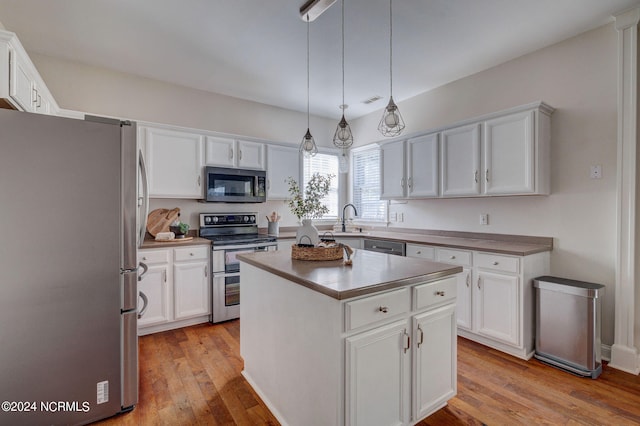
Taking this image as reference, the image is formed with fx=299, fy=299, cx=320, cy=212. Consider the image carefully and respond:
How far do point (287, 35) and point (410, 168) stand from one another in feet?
6.78

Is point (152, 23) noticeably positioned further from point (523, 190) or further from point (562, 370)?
point (562, 370)

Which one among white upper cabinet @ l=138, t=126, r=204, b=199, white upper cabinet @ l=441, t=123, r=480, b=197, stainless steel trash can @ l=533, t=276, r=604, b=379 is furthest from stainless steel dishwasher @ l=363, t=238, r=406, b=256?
white upper cabinet @ l=138, t=126, r=204, b=199

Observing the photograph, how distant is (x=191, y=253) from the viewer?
10.6 feet

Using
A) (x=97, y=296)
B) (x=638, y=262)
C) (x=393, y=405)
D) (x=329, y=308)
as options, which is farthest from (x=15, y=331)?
(x=638, y=262)

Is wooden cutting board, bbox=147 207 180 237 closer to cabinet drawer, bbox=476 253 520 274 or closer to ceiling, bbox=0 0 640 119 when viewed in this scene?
ceiling, bbox=0 0 640 119

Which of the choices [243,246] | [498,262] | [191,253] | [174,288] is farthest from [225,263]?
[498,262]

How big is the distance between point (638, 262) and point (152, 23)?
14.1ft

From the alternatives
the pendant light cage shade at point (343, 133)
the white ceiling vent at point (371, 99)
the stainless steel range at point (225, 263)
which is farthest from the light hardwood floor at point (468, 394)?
the white ceiling vent at point (371, 99)

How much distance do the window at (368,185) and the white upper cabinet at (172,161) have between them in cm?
252

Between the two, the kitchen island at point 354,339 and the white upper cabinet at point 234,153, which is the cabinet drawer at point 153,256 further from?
the kitchen island at point 354,339

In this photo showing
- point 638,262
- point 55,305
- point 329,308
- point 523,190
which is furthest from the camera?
point 523,190

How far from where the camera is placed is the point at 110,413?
5.99ft

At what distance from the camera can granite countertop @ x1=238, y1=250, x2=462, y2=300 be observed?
1.40m

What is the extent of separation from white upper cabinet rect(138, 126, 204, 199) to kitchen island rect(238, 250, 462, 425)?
6.19 feet
